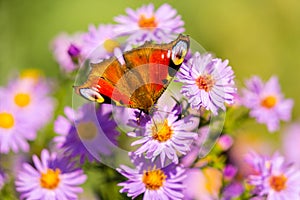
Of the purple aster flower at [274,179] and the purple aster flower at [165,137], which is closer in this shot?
the purple aster flower at [165,137]

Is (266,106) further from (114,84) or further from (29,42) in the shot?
(29,42)

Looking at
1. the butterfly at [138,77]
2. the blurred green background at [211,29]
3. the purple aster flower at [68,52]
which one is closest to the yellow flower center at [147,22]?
the purple aster flower at [68,52]

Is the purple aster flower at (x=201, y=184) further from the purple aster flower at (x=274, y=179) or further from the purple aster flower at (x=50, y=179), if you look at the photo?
the purple aster flower at (x=50, y=179)

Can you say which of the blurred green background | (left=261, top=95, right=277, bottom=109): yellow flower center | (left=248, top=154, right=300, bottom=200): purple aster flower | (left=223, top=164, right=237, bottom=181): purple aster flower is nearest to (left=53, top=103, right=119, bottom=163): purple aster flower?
(left=223, top=164, right=237, bottom=181): purple aster flower

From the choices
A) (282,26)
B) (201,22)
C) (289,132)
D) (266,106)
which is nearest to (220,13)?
(201,22)

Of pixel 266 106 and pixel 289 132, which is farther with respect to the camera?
pixel 289 132
